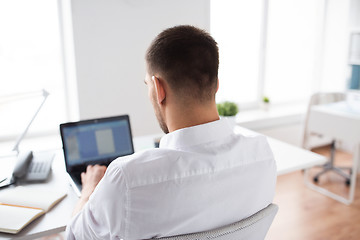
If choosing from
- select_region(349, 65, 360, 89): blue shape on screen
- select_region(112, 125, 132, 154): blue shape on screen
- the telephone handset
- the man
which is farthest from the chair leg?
the telephone handset

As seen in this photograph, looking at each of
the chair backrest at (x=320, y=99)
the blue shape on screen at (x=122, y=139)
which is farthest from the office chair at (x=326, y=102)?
the blue shape on screen at (x=122, y=139)

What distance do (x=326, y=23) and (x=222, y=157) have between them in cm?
359

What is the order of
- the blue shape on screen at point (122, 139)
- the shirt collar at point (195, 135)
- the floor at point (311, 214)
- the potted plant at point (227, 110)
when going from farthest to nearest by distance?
the floor at point (311, 214) → the potted plant at point (227, 110) → the blue shape on screen at point (122, 139) → the shirt collar at point (195, 135)

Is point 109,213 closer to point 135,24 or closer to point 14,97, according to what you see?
point 14,97

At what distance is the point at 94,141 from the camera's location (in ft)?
5.50

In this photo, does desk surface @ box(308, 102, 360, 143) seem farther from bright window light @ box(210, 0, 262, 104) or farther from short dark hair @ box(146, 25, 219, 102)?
short dark hair @ box(146, 25, 219, 102)

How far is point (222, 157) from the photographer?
3.14ft

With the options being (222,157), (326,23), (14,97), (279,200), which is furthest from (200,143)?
(326,23)

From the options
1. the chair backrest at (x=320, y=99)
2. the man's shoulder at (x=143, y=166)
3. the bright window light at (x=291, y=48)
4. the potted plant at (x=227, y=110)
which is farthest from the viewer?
the bright window light at (x=291, y=48)

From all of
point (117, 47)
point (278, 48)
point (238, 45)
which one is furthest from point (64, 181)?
point (278, 48)

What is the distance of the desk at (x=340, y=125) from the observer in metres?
2.77

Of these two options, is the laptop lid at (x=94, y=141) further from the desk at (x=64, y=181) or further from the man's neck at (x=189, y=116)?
the man's neck at (x=189, y=116)

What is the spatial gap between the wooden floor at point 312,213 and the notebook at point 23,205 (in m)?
1.62

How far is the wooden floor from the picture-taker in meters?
2.54
